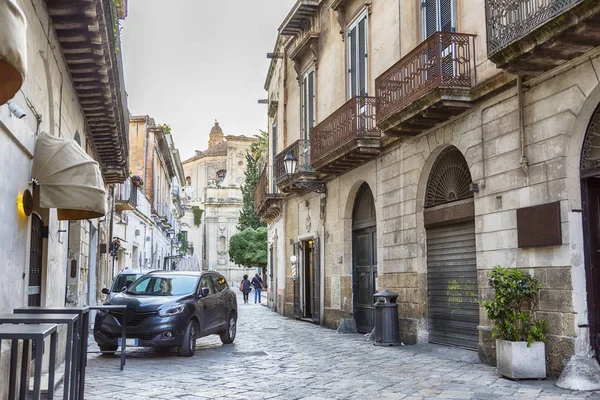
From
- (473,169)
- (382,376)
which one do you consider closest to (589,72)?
(473,169)

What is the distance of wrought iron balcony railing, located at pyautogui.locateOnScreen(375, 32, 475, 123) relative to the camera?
11250 mm

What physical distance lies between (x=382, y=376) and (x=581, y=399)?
296 centimetres

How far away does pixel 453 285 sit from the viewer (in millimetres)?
12531

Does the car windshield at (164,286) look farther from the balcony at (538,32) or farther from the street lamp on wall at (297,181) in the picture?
the balcony at (538,32)

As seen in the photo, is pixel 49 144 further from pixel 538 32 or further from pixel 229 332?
pixel 229 332

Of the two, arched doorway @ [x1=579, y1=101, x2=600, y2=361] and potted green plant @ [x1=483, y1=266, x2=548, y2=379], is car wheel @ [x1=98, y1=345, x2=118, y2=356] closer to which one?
potted green plant @ [x1=483, y1=266, x2=548, y2=379]

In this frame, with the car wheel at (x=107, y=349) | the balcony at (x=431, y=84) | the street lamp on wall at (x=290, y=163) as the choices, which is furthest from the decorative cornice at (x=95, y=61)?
the balcony at (x=431, y=84)

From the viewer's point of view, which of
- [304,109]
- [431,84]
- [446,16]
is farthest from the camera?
[304,109]

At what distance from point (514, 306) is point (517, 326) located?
0.36 metres

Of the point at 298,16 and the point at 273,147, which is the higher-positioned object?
the point at 298,16

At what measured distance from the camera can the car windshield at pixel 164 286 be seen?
13195 millimetres

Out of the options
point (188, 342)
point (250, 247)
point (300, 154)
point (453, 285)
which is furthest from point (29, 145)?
point (250, 247)

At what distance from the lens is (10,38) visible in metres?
3.62

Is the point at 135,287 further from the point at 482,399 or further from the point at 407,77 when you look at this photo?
the point at 482,399
